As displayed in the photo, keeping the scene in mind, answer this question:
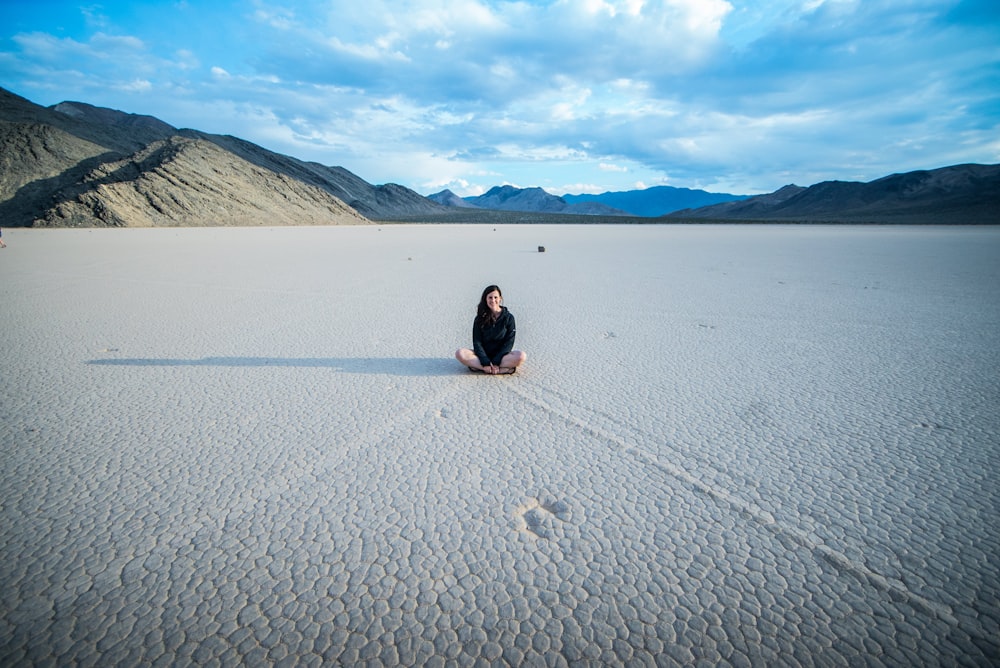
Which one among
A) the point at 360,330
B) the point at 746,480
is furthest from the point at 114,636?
the point at 360,330

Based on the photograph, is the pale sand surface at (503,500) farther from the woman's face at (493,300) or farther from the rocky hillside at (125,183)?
the rocky hillside at (125,183)

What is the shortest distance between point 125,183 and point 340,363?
52.7m

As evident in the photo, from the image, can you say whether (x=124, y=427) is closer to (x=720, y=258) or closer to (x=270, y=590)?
(x=270, y=590)

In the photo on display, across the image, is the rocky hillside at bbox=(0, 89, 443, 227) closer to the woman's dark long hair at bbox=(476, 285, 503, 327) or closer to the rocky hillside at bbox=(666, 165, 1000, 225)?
the woman's dark long hair at bbox=(476, 285, 503, 327)

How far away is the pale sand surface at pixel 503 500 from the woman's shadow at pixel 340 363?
0.03m

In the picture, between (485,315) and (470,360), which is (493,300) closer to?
(485,315)

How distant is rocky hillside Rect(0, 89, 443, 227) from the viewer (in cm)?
3975

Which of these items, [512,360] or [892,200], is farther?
[892,200]

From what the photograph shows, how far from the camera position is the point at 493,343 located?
401 cm

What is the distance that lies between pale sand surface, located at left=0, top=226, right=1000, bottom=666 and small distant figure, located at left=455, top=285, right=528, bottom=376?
14cm

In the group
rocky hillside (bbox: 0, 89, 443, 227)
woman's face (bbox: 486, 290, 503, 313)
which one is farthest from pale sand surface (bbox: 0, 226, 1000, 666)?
rocky hillside (bbox: 0, 89, 443, 227)

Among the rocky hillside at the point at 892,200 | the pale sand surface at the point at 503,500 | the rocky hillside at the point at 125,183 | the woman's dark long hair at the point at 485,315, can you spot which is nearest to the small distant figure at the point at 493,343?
the woman's dark long hair at the point at 485,315

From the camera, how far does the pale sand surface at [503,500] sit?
1586mm

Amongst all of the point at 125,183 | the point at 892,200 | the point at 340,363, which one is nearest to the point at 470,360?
the point at 340,363
